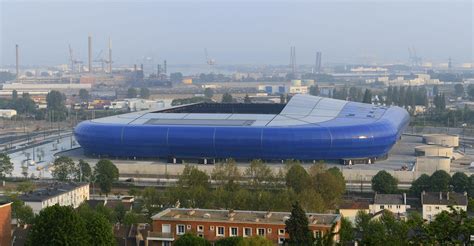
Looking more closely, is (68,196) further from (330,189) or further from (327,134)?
(327,134)

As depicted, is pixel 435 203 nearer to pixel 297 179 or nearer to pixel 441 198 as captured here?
pixel 441 198

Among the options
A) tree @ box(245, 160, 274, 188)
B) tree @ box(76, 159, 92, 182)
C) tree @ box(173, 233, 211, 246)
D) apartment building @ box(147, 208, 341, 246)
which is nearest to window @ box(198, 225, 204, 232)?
apartment building @ box(147, 208, 341, 246)

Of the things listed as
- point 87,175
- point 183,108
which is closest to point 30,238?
point 87,175

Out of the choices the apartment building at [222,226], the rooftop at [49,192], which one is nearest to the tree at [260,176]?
the rooftop at [49,192]

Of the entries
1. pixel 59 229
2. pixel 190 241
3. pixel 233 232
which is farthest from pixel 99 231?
pixel 233 232

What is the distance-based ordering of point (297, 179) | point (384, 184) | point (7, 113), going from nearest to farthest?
point (297, 179), point (384, 184), point (7, 113)

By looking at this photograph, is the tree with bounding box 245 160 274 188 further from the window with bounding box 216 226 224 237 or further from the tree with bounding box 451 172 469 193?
the window with bounding box 216 226 224 237

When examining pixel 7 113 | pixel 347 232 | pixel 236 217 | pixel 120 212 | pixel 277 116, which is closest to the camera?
pixel 236 217
